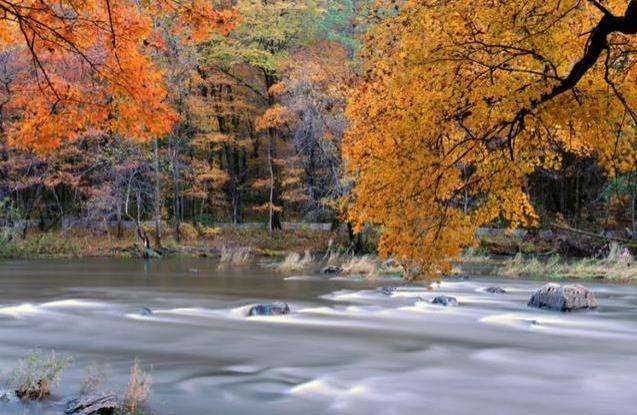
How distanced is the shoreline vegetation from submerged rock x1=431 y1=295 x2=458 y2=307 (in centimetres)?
492

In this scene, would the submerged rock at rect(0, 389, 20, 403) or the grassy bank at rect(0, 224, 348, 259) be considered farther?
the grassy bank at rect(0, 224, 348, 259)

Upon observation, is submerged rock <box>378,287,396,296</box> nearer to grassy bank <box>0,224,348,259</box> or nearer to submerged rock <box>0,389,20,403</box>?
grassy bank <box>0,224,348,259</box>

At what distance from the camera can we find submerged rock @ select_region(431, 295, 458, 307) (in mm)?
17922

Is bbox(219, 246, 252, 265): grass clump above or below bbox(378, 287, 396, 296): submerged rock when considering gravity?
above

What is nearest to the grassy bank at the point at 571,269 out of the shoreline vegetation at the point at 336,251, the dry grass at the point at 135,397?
the shoreline vegetation at the point at 336,251

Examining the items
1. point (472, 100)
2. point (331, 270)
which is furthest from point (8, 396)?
point (331, 270)

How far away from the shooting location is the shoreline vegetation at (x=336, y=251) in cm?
2525

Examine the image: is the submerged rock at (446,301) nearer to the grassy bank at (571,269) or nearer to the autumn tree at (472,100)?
the grassy bank at (571,269)

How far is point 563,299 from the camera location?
670 inches

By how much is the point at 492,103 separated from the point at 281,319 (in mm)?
9174

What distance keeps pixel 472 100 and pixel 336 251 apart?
26.6 metres

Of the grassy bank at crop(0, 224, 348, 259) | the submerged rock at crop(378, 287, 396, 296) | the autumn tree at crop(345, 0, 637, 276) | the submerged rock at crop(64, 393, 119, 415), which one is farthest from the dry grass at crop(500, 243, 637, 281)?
the submerged rock at crop(64, 393, 119, 415)

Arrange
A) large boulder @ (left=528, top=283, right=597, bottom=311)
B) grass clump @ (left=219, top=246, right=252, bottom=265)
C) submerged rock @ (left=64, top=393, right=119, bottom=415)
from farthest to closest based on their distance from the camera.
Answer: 1. grass clump @ (left=219, top=246, right=252, bottom=265)
2. large boulder @ (left=528, top=283, right=597, bottom=311)
3. submerged rock @ (left=64, top=393, right=119, bottom=415)

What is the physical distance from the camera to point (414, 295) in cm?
1964
